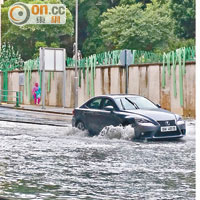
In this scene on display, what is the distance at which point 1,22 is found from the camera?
3233 inches

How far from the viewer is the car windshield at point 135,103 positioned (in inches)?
752

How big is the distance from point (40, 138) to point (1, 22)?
64099mm

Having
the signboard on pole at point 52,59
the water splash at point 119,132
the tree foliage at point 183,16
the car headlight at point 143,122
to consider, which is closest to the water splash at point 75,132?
the water splash at point 119,132

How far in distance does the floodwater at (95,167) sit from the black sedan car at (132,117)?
0.91 ft

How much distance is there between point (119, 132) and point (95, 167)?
18.5ft

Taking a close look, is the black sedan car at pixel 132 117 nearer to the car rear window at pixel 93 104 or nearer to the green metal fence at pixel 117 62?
the car rear window at pixel 93 104

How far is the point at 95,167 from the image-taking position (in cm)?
1295

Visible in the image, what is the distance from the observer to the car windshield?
19.1 metres

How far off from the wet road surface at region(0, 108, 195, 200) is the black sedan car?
27 cm

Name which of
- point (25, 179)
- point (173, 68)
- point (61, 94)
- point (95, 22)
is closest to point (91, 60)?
point (61, 94)

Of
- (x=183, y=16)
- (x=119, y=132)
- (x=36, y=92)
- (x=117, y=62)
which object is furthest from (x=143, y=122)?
(x=183, y=16)

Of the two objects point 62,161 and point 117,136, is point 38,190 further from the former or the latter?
point 117,136

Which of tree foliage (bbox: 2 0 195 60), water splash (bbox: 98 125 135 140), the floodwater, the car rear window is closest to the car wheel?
the floodwater

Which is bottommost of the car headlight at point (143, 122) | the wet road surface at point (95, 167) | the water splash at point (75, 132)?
the wet road surface at point (95, 167)
